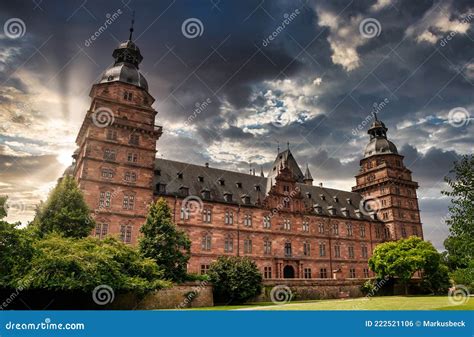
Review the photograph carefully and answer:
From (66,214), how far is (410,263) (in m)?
37.3

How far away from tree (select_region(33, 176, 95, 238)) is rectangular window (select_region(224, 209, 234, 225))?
16726 millimetres

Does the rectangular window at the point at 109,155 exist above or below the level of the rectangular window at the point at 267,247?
above

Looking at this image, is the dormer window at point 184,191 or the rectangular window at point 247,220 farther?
the rectangular window at point 247,220

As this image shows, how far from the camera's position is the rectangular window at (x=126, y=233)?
38.0 metres

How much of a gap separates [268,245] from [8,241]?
31077 millimetres

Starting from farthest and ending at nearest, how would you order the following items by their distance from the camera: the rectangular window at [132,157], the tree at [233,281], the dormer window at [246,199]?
the dormer window at [246,199]
the rectangular window at [132,157]
the tree at [233,281]

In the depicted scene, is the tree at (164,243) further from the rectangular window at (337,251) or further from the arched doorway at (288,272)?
the rectangular window at (337,251)

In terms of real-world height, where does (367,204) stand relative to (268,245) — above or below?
above

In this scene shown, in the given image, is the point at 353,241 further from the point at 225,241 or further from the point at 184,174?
the point at 184,174

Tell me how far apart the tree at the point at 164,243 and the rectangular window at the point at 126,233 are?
547cm

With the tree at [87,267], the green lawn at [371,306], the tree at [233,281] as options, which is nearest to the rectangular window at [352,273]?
the green lawn at [371,306]

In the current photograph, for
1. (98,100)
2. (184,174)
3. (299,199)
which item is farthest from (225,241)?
(98,100)

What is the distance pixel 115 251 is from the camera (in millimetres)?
27984
